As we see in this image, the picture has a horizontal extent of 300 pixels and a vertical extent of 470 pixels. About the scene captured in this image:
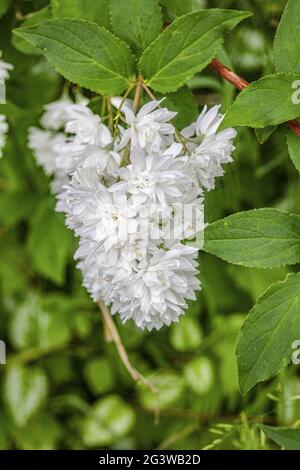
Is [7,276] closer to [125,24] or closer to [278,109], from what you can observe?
[125,24]

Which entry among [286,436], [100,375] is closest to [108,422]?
[100,375]

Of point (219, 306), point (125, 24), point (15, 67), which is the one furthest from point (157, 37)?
point (219, 306)

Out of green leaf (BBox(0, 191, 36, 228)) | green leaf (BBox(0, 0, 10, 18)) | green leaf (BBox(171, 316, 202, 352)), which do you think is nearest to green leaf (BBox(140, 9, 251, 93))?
green leaf (BBox(0, 0, 10, 18))

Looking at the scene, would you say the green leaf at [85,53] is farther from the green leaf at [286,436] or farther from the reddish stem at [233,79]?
the green leaf at [286,436]

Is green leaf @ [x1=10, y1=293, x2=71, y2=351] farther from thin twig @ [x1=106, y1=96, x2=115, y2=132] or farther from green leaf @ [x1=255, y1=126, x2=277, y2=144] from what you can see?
green leaf @ [x1=255, y1=126, x2=277, y2=144]
